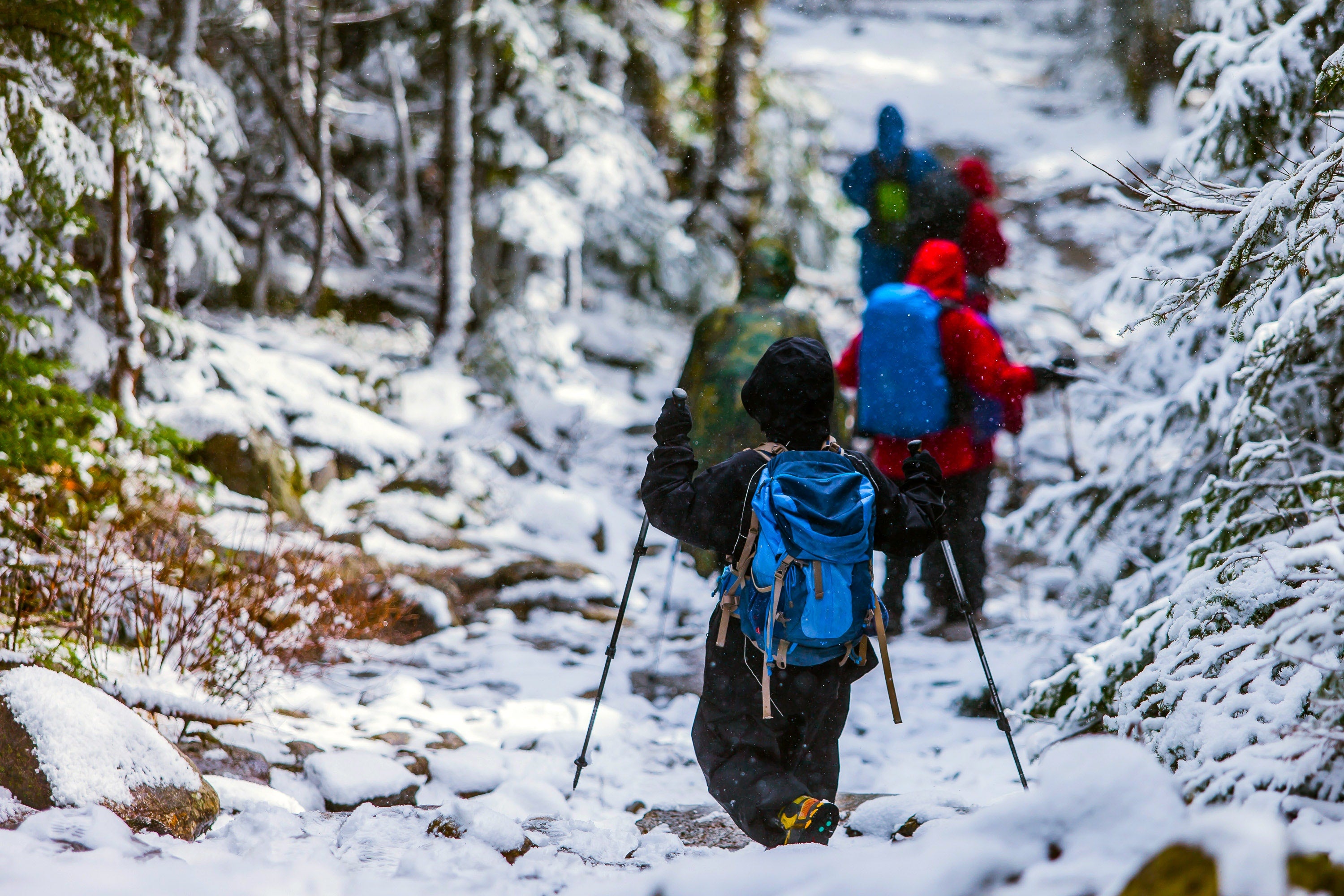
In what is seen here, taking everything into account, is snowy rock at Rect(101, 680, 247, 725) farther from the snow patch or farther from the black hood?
the black hood

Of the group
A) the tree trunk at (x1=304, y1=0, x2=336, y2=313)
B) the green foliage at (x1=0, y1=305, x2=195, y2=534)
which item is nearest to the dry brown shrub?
the green foliage at (x1=0, y1=305, x2=195, y2=534)

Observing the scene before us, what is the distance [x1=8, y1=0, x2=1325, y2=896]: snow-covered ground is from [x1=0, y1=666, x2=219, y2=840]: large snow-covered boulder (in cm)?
15

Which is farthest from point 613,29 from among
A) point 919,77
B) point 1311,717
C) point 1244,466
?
point 919,77

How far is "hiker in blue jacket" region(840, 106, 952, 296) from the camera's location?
22.6 ft

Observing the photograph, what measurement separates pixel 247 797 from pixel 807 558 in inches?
95.7

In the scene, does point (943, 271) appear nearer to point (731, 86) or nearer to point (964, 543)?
point (964, 543)

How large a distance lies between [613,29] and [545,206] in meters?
4.21

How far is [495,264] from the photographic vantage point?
13688 mm

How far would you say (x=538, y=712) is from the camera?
17.4ft

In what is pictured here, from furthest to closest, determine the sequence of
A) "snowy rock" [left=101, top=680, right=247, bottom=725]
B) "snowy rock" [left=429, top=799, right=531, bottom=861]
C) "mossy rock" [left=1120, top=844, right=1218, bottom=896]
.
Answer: "snowy rock" [left=101, top=680, right=247, bottom=725] → "snowy rock" [left=429, top=799, right=531, bottom=861] → "mossy rock" [left=1120, top=844, right=1218, bottom=896]

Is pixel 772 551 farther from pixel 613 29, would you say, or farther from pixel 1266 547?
pixel 613 29

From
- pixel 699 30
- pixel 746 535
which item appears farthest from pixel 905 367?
pixel 699 30

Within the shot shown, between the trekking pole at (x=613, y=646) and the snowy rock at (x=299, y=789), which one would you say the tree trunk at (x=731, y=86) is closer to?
the trekking pole at (x=613, y=646)

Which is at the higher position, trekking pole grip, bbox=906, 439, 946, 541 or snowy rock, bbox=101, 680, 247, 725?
trekking pole grip, bbox=906, 439, 946, 541
